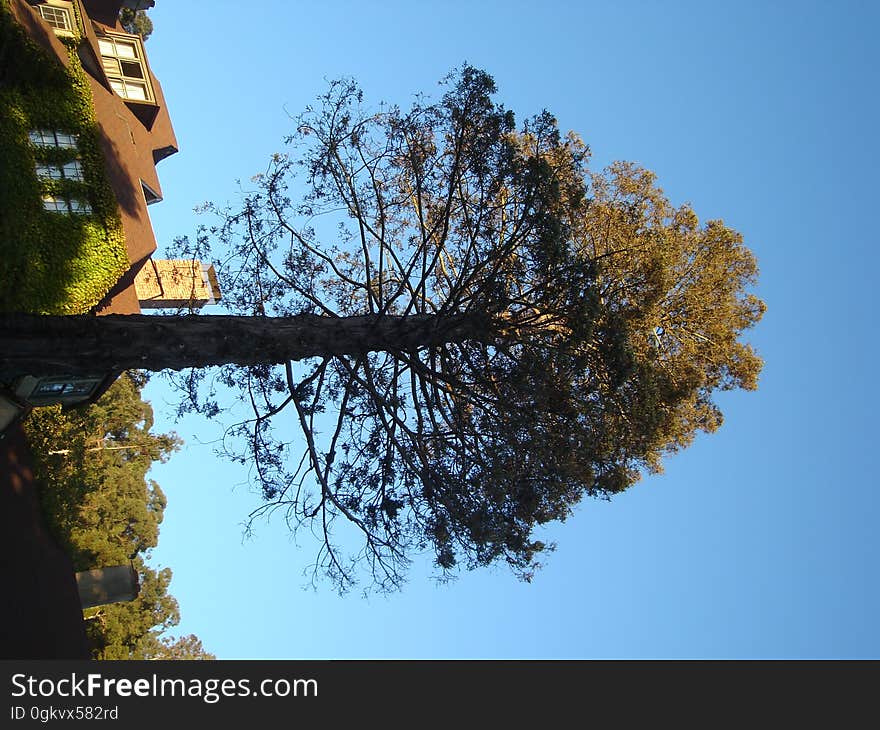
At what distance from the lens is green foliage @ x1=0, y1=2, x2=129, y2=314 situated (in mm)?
20219

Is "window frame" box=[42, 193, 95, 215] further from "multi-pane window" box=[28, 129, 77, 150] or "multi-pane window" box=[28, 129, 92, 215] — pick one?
"multi-pane window" box=[28, 129, 77, 150]

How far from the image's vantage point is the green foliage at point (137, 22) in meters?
38.7

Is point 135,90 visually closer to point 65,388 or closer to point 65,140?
point 65,140

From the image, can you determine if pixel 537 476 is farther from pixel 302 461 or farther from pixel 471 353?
pixel 302 461

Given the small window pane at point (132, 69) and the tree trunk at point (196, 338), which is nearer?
the tree trunk at point (196, 338)

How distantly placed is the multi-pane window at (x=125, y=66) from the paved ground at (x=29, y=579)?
54.5 ft

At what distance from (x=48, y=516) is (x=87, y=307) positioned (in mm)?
7570

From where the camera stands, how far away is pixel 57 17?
25.7 metres

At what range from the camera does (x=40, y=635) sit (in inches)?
722

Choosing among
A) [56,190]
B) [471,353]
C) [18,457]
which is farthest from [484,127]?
[18,457]

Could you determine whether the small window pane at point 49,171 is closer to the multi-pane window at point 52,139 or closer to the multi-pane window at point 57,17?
the multi-pane window at point 52,139

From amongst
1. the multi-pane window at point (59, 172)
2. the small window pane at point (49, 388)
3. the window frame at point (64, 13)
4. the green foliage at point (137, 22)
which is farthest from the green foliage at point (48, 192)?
the green foliage at point (137, 22)

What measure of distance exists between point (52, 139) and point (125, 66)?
10.2m

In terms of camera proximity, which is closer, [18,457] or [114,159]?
[18,457]
